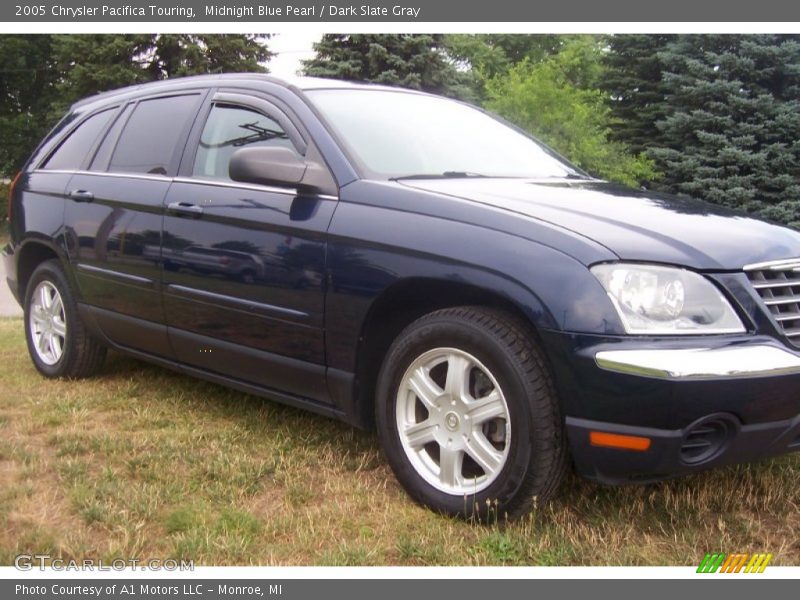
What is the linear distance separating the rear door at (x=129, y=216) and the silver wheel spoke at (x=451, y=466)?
1.78 meters

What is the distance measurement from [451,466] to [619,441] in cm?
67

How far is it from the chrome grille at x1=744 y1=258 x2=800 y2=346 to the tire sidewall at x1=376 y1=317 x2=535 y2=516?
0.84 m

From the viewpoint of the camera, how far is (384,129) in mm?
3674

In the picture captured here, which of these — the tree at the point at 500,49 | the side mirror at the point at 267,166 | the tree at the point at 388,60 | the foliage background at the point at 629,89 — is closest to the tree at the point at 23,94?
the foliage background at the point at 629,89

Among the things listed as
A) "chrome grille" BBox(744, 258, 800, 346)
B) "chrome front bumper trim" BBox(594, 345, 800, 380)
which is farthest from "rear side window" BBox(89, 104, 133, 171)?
"chrome grille" BBox(744, 258, 800, 346)

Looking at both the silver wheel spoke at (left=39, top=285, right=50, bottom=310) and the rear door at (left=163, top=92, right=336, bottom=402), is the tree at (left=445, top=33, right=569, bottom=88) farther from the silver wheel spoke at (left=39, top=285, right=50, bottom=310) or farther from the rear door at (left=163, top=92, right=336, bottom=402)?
the rear door at (left=163, top=92, right=336, bottom=402)

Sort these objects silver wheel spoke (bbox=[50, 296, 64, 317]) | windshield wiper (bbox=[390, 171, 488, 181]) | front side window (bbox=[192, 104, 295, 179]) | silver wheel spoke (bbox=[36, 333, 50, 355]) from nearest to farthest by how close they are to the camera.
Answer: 1. windshield wiper (bbox=[390, 171, 488, 181])
2. front side window (bbox=[192, 104, 295, 179])
3. silver wheel spoke (bbox=[50, 296, 64, 317])
4. silver wheel spoke (bbox=[36, 333, 50, 355])

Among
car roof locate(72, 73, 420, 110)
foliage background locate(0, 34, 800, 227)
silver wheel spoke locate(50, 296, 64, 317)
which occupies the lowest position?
silver wheel spoke locate(50, 296, 64, 317)

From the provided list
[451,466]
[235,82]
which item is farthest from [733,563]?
[235,82]

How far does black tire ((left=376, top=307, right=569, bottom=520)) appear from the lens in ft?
8.63

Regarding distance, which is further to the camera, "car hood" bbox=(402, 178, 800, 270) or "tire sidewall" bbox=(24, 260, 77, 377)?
"tire sidewall" bbox=(24, 260, 77, 377)

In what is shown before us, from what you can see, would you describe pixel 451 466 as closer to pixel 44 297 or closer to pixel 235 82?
pixel 235 82

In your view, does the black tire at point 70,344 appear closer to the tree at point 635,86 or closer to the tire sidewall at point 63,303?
the tire sidewall at point 63,303

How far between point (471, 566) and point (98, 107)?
386 cm
